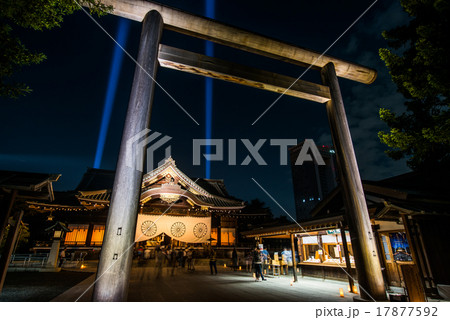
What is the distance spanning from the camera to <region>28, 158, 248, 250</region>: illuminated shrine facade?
14133mm

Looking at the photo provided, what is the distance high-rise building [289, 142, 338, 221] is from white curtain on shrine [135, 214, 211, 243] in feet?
126

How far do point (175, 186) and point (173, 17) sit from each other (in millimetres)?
11450

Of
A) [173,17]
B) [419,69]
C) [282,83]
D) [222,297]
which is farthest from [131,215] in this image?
[419,69]

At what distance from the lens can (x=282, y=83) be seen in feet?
18.1

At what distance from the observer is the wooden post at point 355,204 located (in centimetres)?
410

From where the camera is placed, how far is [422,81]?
641 centimetres

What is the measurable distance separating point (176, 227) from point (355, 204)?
42.5 feet

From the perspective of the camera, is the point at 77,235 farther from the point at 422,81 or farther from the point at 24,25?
the point at 422,81

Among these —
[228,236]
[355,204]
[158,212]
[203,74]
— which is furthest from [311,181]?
[203,74]

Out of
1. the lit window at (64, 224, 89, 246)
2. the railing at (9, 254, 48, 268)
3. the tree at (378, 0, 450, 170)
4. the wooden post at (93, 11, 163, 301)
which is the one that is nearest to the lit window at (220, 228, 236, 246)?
the lit window at (64, 224, 89, 246)

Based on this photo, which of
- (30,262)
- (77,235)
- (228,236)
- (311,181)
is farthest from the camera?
(311,181)

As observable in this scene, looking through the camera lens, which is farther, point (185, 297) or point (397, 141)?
point (397, 141)
